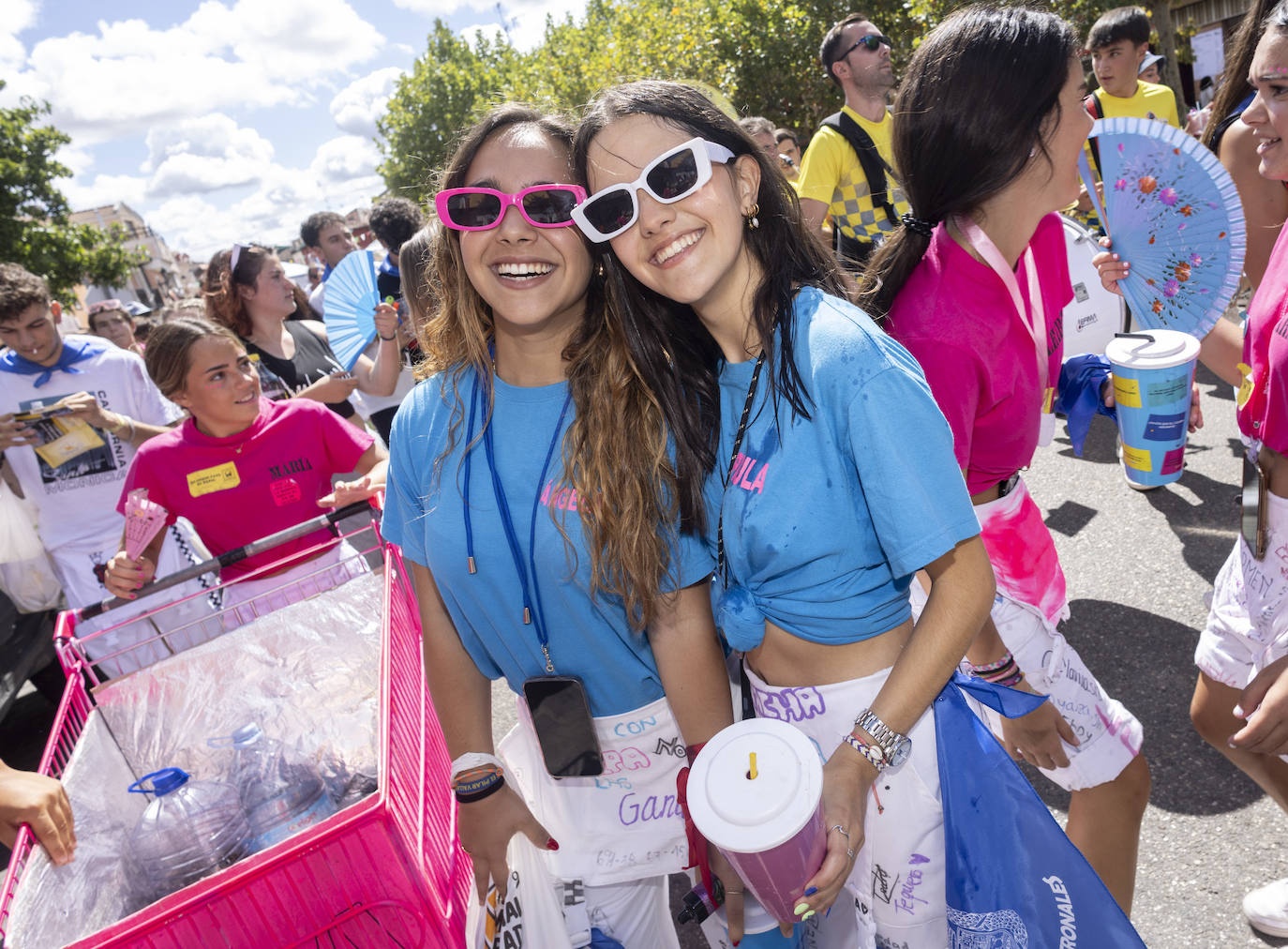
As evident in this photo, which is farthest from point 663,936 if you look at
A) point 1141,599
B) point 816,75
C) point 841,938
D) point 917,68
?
point 816,75

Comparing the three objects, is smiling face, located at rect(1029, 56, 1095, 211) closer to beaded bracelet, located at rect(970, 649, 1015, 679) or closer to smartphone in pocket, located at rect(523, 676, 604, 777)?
beaded bracelet, located at rect(970, 649, 1015, 679)

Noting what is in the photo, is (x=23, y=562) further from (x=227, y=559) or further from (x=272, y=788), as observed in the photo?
(x=272, y=788)

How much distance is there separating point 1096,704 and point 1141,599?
1944 mm

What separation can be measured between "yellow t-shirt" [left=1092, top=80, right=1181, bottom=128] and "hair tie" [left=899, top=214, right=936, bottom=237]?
5100 mm

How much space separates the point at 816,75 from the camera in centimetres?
1350

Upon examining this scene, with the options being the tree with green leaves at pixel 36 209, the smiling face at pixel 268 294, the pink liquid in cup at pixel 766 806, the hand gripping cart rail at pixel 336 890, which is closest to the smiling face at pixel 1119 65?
the smiling face at pixel 268 294

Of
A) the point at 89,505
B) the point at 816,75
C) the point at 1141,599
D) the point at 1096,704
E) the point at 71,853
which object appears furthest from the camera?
the point at 816,75

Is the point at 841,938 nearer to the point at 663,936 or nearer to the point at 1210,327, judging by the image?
the point at 663,936

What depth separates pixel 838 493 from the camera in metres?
1.43

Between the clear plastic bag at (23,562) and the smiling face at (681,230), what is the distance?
3591mm

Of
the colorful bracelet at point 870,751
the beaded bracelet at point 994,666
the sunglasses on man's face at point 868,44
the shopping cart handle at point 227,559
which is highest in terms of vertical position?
the sunglasses on man's face at point 868,44

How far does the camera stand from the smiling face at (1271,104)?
197cm

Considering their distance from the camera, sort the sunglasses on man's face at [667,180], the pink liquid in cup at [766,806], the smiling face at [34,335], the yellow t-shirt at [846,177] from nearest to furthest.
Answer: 1. the pink liquid in cup at [766,806]
2. the sunglasses on man's face at [667,180]
3. the smiling face at [34,335]
4. the yellow t-shirt at [846,177]

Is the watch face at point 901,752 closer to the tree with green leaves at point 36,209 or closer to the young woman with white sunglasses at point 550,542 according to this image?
the young woman with white sunglasses at point 550,542
